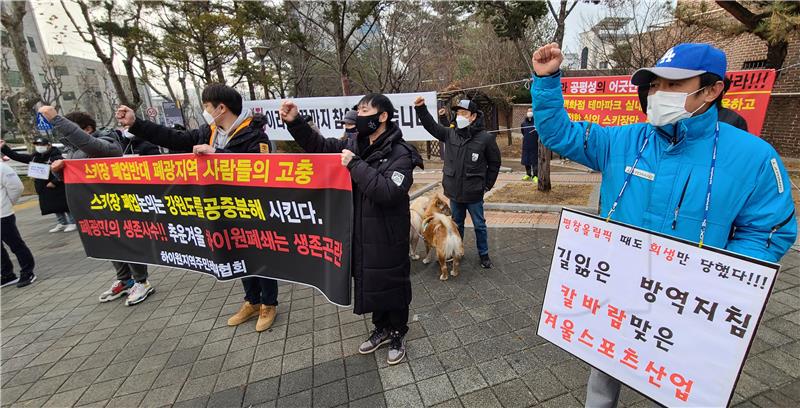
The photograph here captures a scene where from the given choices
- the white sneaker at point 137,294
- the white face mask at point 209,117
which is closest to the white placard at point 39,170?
the white sneaker at point 137,294

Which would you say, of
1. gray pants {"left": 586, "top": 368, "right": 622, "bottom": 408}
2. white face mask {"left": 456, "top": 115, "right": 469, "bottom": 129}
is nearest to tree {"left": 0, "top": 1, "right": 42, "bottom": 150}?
white face mask {"left": 456, "top": 115, "right": 469, "bottom": 129}

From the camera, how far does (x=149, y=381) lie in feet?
9.27

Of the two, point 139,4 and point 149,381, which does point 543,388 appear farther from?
point 139,4

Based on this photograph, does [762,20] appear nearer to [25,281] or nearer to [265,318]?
[265,318]

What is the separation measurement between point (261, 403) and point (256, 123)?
2.25 meters

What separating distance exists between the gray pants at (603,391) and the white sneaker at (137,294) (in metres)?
4.65

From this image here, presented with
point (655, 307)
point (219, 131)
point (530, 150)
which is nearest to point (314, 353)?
point (219, 131)

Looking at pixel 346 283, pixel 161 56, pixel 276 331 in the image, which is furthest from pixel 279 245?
pixel 161 56

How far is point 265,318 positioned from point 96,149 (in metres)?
2.35

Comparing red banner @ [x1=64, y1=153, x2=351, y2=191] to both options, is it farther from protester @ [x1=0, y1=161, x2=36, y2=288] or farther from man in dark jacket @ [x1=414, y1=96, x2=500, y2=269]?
protester @ [x1=0, y1=161, x2=36, y2=288]

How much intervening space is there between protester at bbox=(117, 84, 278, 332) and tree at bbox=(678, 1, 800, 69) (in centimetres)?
996

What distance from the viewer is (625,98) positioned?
6.19m

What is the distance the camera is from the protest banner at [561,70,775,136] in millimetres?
5430

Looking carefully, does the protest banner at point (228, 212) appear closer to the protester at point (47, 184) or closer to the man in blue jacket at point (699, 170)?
the man in blue jacket at point (699, 170)
